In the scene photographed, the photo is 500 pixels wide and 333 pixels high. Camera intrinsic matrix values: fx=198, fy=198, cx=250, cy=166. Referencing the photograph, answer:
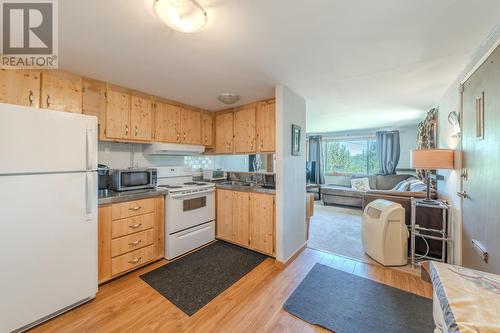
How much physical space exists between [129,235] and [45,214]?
88cm

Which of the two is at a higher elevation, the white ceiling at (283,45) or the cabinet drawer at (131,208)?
the white ceiling at (283,45)

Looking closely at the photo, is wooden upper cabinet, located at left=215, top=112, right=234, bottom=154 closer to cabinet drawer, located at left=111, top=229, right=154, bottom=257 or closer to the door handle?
cabinet drawer, located at left=111, top=229, right=154, bottom=257

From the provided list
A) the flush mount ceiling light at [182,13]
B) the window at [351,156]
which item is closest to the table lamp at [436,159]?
the flush mount ceiling light at [182,13]

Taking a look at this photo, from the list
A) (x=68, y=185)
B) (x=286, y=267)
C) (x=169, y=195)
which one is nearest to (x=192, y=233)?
(x=169, y=195)

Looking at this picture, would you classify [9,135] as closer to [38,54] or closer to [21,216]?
[21,216]

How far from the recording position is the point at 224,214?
3.37 m

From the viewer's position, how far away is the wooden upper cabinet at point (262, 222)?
9.21 feet

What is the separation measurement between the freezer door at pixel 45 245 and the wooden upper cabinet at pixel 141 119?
1031 mm


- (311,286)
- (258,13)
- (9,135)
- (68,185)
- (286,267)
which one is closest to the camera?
(258,13)

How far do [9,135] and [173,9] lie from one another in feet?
5.08

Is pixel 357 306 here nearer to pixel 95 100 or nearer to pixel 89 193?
pixel 89 193

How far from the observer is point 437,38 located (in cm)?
160

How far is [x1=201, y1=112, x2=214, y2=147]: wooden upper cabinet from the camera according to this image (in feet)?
12.2

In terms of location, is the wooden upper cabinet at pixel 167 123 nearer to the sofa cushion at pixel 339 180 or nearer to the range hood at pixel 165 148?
the range hood at pixel 165 148
